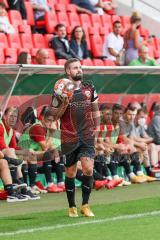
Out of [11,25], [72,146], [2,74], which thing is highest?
[11,25]

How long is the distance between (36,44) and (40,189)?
5.02m

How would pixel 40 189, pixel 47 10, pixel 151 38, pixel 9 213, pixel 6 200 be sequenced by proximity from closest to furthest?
pixel 9 213 < pixel 6 200 < pixel 40 189 < pixel 47 10 < pixel 151 38

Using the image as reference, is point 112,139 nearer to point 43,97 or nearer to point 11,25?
point 43,97

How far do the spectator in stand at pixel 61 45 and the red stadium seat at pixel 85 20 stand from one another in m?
2.52

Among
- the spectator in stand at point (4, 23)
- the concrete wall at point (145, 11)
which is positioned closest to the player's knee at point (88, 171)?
the spectator in stand at point (4, 23)

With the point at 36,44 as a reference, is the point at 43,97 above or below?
below

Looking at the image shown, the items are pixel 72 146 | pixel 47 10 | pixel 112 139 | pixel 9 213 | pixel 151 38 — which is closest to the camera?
pixel 72 146

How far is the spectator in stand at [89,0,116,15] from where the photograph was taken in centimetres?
2270

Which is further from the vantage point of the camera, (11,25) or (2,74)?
(11,25)

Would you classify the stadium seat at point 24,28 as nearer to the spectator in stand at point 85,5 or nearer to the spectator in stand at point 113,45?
the spectator in stand at point 113,45

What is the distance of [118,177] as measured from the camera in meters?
16.4

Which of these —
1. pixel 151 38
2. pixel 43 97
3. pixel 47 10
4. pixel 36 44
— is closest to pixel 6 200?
pixel 43 97

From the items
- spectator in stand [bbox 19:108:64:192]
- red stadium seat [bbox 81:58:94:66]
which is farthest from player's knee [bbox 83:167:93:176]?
red stadium seat [bbox 81:58:94:66]

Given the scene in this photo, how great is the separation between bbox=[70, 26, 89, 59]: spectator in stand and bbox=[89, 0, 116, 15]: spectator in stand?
10.5 feet
